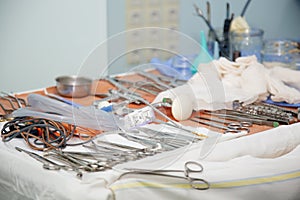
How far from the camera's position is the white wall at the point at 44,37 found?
1.75 metres

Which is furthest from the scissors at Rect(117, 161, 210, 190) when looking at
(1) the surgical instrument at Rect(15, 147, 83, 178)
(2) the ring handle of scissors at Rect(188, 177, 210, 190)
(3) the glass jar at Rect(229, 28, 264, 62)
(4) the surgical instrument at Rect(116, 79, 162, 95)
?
(3) the glass jar at Rect(229, 28, 264, 62)

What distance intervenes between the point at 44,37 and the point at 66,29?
3.9 inches

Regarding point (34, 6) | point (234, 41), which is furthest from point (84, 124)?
point (234, 41)

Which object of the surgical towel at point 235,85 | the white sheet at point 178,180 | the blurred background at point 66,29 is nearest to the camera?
the white sheet at point 178,180

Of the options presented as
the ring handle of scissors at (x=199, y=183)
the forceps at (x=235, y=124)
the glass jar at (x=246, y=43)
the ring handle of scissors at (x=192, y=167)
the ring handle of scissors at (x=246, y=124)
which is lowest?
the ring handle of scissors at (x=246, y=124)

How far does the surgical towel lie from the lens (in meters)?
1.31

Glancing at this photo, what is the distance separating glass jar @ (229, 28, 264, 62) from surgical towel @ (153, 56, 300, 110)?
0.24 meters

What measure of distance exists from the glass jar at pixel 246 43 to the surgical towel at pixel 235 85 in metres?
0.24

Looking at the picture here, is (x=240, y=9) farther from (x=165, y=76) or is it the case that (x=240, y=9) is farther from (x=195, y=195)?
(x=195, y=195)

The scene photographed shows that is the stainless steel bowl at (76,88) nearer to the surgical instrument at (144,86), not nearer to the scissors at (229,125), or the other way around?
the surgical instrument at (144,86)

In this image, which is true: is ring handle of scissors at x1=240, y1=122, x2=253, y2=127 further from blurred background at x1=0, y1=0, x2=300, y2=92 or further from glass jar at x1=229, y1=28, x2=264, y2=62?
glass jar at x1=229, y1=28, x2=264, y2=62

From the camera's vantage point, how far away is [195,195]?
2.97 ft

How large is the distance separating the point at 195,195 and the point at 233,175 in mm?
92

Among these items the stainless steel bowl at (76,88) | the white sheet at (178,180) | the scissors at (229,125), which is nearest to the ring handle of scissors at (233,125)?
the scissors at (229,125)
